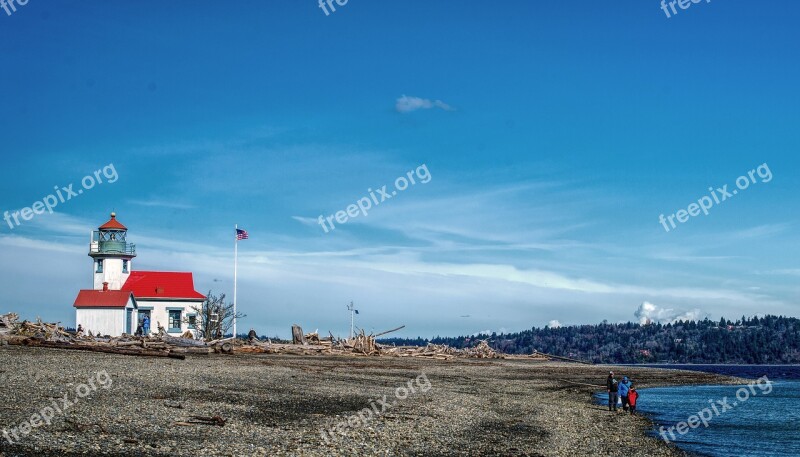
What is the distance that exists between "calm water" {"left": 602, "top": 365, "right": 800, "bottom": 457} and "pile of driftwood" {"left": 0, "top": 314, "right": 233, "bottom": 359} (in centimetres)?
2760

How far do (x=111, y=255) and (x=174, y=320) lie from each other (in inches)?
359

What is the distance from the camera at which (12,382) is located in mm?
24984

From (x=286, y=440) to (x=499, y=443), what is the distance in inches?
268

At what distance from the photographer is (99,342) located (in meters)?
49.5

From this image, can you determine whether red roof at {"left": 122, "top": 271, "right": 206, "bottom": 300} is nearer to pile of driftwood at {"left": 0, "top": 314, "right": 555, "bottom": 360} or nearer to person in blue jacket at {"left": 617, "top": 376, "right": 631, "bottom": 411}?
pile of driftwood at {"left": 0, "top": 314, "right": 555, "bottom": 360}

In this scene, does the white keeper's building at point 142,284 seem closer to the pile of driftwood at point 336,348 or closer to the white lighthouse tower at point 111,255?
the white lighthouse tower at point 111,255

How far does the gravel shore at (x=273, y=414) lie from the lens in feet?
56.5

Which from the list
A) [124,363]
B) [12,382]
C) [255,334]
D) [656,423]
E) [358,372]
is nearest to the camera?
[12,382]

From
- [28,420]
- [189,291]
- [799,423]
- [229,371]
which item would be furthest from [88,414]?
[189,291]

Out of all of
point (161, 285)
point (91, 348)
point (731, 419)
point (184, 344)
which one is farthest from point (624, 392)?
point (161, 285)

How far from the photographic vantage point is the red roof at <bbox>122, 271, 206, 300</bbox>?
243ft

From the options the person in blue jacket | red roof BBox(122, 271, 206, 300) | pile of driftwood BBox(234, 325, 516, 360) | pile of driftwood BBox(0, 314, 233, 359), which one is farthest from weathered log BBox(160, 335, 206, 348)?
the person in blue jacket

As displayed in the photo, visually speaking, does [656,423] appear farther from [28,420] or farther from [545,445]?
[28,420]

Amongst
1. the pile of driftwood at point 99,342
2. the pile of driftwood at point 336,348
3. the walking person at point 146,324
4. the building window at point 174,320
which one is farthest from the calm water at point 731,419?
the building window at point 174,320
